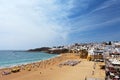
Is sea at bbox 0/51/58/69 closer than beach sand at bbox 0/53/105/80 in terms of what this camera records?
No

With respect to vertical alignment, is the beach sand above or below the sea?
below

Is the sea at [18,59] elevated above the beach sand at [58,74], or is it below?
above

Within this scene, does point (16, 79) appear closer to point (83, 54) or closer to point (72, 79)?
point (72, 79)

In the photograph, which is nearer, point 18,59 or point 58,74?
point 58,74

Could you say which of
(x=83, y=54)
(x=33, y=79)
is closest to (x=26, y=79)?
(x=33, y=79)

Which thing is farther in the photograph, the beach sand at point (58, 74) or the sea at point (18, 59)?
the sea at point (18, 59)

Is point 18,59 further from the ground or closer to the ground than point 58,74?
further from the ground

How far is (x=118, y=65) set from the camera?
64.3 feet

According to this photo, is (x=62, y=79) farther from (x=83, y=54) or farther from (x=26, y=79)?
(x=83, y=54)

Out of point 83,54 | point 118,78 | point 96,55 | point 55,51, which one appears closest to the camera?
point 118,78

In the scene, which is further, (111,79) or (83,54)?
(83,54)

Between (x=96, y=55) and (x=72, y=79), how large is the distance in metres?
19.8

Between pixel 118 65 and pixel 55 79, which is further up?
pixel 118 65

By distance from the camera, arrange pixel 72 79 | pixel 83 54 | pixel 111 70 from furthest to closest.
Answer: pixel 83 54 → pixel 72 79 → pixel 111 70
